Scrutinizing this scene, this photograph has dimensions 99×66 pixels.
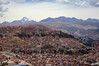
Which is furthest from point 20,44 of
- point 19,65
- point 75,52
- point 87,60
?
point 19,65

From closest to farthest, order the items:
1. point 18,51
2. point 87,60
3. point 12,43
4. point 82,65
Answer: point 82,65 → point 87,60 → point 18,51 → point 12,43

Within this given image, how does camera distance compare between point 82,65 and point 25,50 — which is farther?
point 25,50

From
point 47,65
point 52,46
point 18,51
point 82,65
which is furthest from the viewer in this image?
point 52,46

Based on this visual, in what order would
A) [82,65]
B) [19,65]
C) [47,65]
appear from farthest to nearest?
[82,65]
[47,65]
[19,65]

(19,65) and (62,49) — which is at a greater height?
(19,65)

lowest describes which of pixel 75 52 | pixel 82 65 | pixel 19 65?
pixel 75 52

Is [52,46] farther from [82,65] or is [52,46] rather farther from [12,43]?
[82,65]

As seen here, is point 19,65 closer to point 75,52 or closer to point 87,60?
point 87,60

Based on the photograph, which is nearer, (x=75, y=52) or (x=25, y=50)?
(x=25, y=50)

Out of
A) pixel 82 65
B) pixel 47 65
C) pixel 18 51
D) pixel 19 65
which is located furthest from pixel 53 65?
pixel 18 51
